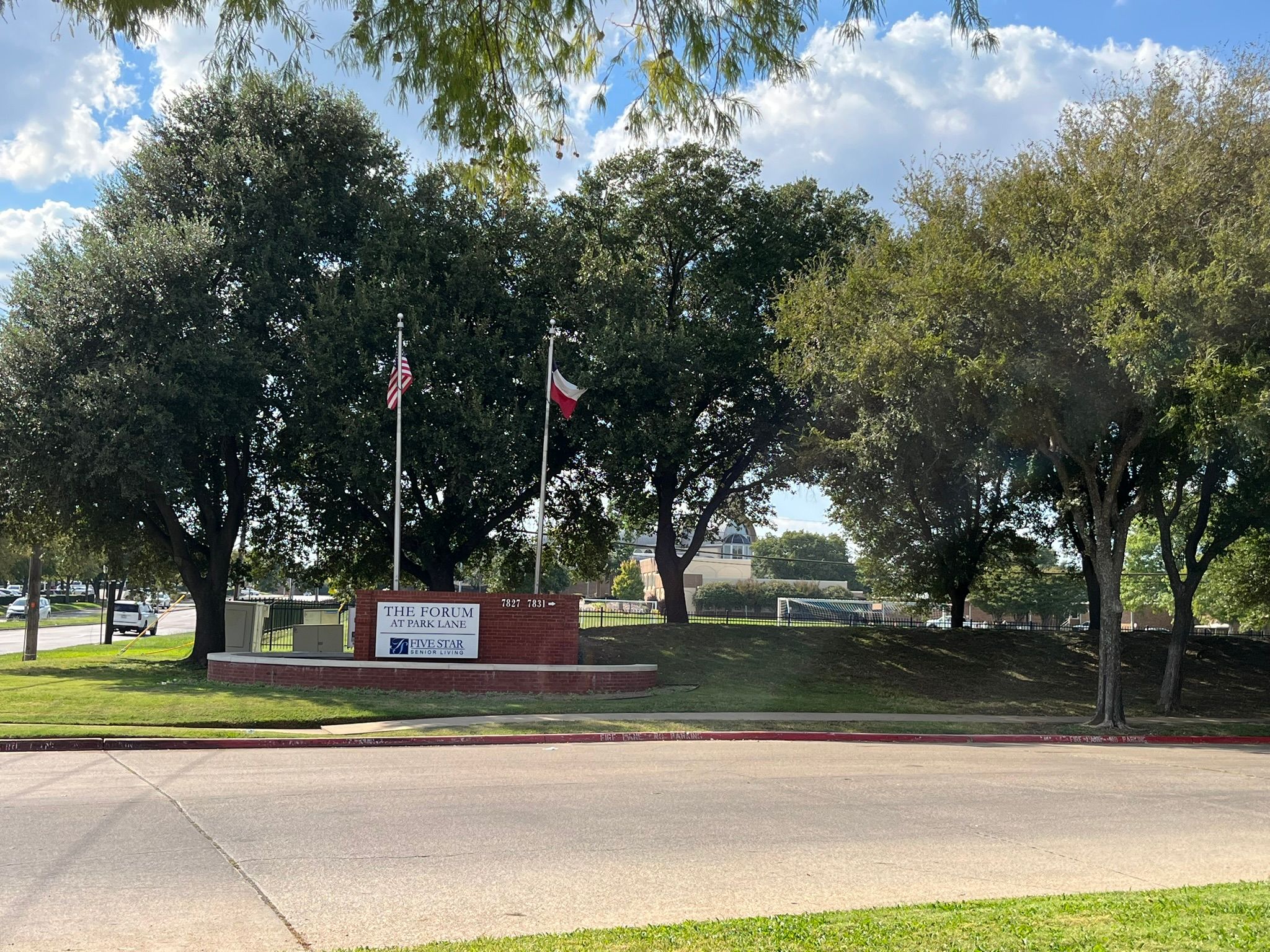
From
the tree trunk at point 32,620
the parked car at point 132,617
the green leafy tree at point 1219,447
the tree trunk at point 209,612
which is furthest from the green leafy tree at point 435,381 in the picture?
the parked car at point 132,617

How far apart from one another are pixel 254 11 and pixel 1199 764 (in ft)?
50.9

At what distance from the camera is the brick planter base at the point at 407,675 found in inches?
855

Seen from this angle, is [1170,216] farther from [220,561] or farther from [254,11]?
[220,561]

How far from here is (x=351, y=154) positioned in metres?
30.1

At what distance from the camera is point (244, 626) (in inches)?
1150

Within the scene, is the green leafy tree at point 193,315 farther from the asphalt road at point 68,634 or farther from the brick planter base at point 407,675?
the asphalt road at point 68,634

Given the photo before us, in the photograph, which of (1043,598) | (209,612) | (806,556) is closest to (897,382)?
(209,612)

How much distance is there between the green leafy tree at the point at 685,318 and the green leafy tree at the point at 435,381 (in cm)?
142

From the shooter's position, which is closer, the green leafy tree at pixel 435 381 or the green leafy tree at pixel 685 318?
the green leafy tree at pixel 435 381

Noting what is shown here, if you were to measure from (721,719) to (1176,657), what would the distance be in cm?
1385

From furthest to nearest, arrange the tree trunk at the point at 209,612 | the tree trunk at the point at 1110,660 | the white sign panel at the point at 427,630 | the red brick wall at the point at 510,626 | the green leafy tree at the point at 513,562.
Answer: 1. the green leafy tree at the point at 513,562
2. the tree trunk at the point at 209,612
3. the red brick wall at the point at 510,626
4. the white sign panel at the point at 427,630
5. the tree trunk at the point at 1110,660

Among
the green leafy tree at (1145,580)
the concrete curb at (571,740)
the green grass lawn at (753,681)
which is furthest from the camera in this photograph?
the green leafy tree at (1145,580)

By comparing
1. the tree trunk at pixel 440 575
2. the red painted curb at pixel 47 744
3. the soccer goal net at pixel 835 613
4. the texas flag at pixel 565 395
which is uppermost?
the texas flag at pixel 565 395

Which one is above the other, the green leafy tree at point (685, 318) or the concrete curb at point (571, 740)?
the green leafy tree at point (685, 318)
